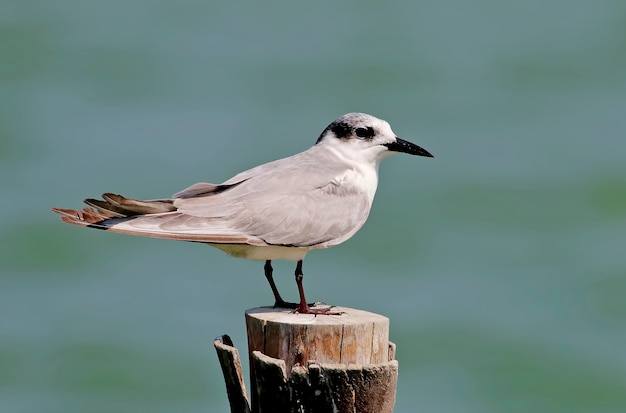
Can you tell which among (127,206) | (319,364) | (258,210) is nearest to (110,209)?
(127,206)

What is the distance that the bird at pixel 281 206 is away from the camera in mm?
5211

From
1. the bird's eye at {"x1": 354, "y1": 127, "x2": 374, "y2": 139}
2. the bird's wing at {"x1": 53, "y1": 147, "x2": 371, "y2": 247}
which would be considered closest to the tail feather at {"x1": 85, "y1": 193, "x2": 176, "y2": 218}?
the bird's wing at {"x1": 53, "y1": 147, "x2": 371, "y2": 247}

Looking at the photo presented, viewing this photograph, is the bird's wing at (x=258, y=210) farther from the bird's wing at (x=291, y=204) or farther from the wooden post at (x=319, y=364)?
the wooden post at (x=319, y=364)

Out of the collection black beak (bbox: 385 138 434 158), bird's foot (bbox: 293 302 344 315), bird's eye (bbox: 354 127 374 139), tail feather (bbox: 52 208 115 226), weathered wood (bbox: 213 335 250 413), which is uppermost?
bird's eye (bbox: 354 127 374 139)

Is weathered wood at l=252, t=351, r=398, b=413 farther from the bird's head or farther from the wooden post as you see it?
the bird's head

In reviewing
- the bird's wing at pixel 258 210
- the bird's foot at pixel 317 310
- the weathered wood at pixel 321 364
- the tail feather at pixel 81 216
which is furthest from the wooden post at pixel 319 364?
the tail feather at pixel 81 216

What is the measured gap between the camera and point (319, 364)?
433 cm

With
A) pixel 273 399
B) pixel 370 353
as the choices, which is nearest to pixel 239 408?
pixel 273 399

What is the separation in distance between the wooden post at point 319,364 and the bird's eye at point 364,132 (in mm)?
1774

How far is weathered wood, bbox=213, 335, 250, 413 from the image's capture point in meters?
4.67

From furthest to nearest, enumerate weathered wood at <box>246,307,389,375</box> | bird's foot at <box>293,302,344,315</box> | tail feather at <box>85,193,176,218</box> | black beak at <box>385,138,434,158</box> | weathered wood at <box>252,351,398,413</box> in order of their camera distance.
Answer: black beak at <box>385,138,434,158</box>
tail feather at <box>85,193,176,218</box>
bird's foot at <box>293,302,344,315</box>
weathered wood at <box>246,307,389,375</box>
weathered wood at <box>252,351,398,413</box>

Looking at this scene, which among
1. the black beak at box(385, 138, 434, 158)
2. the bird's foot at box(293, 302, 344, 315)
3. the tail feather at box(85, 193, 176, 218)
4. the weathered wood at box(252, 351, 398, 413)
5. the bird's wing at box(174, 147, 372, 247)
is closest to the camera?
the weathered wood at box(252, 351, 398, 413)

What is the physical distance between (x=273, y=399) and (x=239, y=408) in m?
0.36

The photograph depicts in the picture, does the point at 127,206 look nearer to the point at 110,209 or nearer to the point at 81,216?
the point at 110,209
